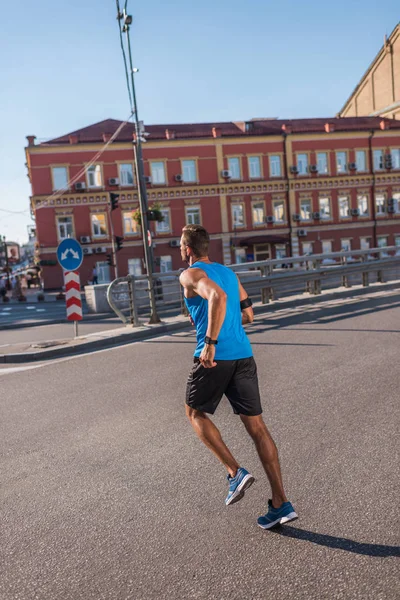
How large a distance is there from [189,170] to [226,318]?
141 feet

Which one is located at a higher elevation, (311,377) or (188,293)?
(188,293)

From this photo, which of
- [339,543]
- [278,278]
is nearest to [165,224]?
[278,278]

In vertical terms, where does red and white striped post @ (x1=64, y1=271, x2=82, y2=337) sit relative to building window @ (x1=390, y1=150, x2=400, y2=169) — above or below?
below

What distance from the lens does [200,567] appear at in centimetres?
286

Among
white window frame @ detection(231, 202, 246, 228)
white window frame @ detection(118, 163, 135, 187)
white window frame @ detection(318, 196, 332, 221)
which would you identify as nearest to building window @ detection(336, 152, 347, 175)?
white window frame @ detection(318, 196, 332, 221)

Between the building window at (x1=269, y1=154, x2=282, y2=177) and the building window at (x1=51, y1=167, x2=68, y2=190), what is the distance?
16.2 metres

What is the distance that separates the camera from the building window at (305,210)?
157ft

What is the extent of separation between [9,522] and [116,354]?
20.3 ft

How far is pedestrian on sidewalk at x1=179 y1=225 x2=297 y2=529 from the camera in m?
3.42

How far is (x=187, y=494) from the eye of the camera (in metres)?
3.75

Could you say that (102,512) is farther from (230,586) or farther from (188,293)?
(188,293)

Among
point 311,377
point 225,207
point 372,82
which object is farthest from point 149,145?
point 311,377

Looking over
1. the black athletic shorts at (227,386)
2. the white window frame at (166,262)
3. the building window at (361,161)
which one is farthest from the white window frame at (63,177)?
the black athletic shorts at (227,386)

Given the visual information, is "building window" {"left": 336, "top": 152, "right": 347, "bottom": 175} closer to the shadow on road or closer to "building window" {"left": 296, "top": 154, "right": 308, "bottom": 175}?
"building window" {"left": 296, "top": 154, "right": 308, "bottom": 175}
